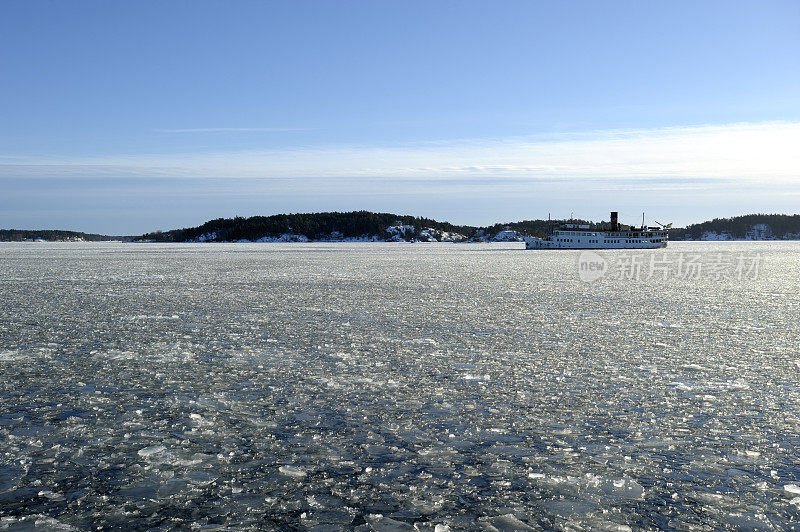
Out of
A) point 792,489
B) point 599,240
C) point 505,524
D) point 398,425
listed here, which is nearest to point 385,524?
point 505,524

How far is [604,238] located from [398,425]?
15723 cm

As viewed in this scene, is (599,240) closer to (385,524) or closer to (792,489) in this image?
(792,489)

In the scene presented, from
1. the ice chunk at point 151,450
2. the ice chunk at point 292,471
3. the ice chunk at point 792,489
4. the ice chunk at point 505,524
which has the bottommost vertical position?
the ice chunk at point 151,450

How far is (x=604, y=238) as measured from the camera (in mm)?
156250

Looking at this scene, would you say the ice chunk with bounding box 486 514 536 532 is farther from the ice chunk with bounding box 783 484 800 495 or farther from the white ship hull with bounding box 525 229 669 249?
the white ship hull with bounding box 525 229 669 249

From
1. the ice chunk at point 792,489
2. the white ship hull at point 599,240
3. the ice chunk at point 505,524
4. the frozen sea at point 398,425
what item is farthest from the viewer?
the white ship hull at point 599,240

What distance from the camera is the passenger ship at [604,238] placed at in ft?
509

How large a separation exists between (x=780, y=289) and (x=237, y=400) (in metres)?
30.1

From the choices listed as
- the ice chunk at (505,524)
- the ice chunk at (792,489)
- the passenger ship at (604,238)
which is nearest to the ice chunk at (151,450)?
the ice chunk at (505,524)

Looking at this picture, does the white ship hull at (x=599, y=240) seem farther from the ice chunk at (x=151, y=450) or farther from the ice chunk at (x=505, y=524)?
the ice chunk at (x=505, y=524)

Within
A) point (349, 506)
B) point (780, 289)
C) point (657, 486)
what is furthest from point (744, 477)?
point (780, 289)

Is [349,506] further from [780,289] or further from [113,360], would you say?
[780,289]

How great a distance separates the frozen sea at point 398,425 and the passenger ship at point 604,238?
14202cm

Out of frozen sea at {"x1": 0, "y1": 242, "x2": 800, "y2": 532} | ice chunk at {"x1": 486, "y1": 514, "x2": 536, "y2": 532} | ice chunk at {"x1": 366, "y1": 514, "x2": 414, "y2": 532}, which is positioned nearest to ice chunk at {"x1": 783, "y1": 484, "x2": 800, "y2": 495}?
frozen sea at {"x1": 0, "y1": 242, "x2": 800, "y2": 532}
